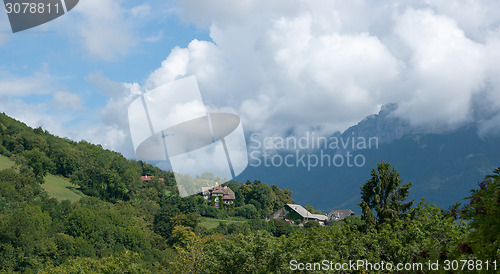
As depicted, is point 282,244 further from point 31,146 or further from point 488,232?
point 31,146

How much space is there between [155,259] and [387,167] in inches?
2169

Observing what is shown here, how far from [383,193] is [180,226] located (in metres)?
59.7

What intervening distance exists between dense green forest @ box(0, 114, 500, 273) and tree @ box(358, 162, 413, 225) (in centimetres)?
5

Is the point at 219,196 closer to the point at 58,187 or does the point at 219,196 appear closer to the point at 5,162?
the point at 58,187

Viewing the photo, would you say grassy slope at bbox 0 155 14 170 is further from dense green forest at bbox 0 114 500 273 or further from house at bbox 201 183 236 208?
house at bbox 201 183 236 208

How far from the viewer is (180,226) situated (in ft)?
262

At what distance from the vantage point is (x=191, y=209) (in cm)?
9944

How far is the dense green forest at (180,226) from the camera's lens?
1569cm

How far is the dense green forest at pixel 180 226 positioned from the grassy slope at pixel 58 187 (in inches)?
72.4

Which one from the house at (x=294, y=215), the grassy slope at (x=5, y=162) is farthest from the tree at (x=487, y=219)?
the house at (x=294, y=215)

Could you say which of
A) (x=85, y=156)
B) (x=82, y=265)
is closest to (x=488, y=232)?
(x=82, y=265)

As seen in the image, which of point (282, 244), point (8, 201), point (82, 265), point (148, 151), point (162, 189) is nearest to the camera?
point (148, 151)

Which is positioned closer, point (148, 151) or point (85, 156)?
point (148, 151)

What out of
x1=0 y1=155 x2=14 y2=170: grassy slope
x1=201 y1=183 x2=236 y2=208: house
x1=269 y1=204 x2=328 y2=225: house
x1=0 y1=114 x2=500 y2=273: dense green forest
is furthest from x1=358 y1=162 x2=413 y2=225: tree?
x1=269 y1=204 x2=328 y2=225: house
